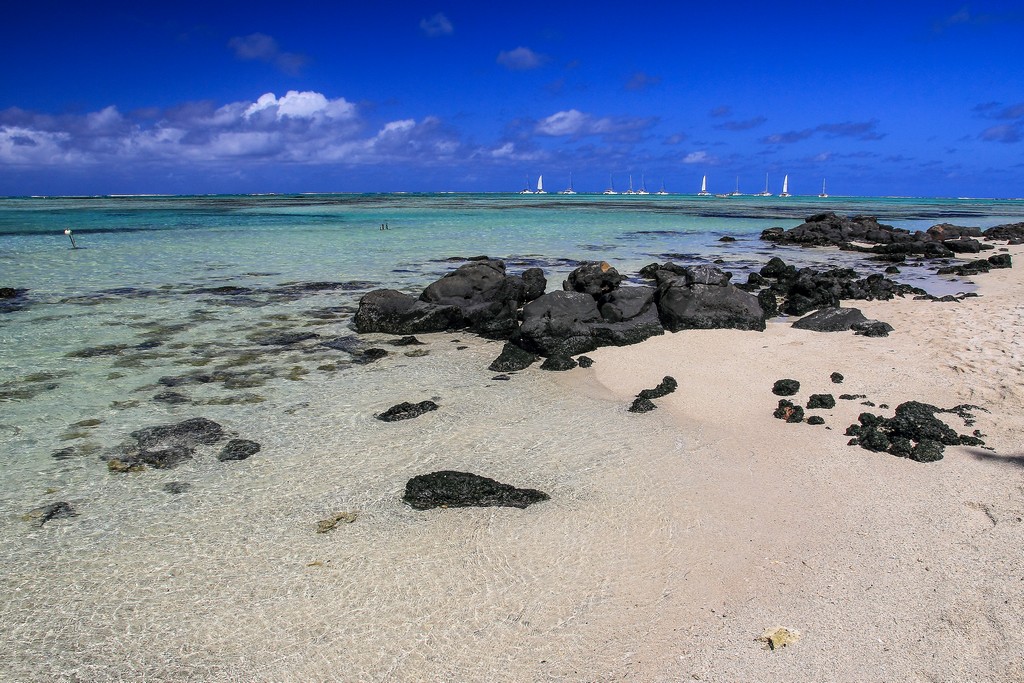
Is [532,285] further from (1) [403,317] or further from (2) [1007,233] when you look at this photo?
(2) [1007,233]

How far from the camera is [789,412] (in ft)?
20.6

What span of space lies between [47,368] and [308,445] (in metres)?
4.80

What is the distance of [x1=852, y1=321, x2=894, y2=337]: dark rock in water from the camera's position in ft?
30.2

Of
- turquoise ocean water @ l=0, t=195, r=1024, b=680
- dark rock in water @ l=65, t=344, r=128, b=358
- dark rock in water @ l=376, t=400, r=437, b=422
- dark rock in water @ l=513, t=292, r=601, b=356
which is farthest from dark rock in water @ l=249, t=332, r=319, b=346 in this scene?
dark rock in water @ l=376, t=400, r=437, b=422

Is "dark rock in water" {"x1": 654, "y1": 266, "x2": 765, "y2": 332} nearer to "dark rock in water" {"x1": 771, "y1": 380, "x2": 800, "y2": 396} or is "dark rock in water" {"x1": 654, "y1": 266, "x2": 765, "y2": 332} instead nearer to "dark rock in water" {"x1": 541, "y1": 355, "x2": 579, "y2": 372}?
"dark rock in water" {"x1": 541, "y1": 355, "x2": 579, "y2": 372}

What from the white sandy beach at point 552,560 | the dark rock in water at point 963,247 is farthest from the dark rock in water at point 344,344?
the dark rock in water at point 963,247

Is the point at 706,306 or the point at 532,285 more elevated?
the point at 532,285

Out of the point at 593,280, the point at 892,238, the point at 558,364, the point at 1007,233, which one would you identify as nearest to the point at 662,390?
the point at 558,364

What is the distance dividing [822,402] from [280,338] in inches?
301

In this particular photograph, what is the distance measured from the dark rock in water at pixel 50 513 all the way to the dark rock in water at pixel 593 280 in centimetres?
813

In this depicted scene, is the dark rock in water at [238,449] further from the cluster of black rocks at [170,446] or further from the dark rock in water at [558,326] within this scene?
the dark rock in water at [558,326]

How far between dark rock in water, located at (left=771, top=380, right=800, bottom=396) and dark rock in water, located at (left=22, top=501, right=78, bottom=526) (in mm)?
6563

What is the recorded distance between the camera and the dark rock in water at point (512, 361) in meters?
8.20

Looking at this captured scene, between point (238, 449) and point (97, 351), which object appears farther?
point (97, 351)
